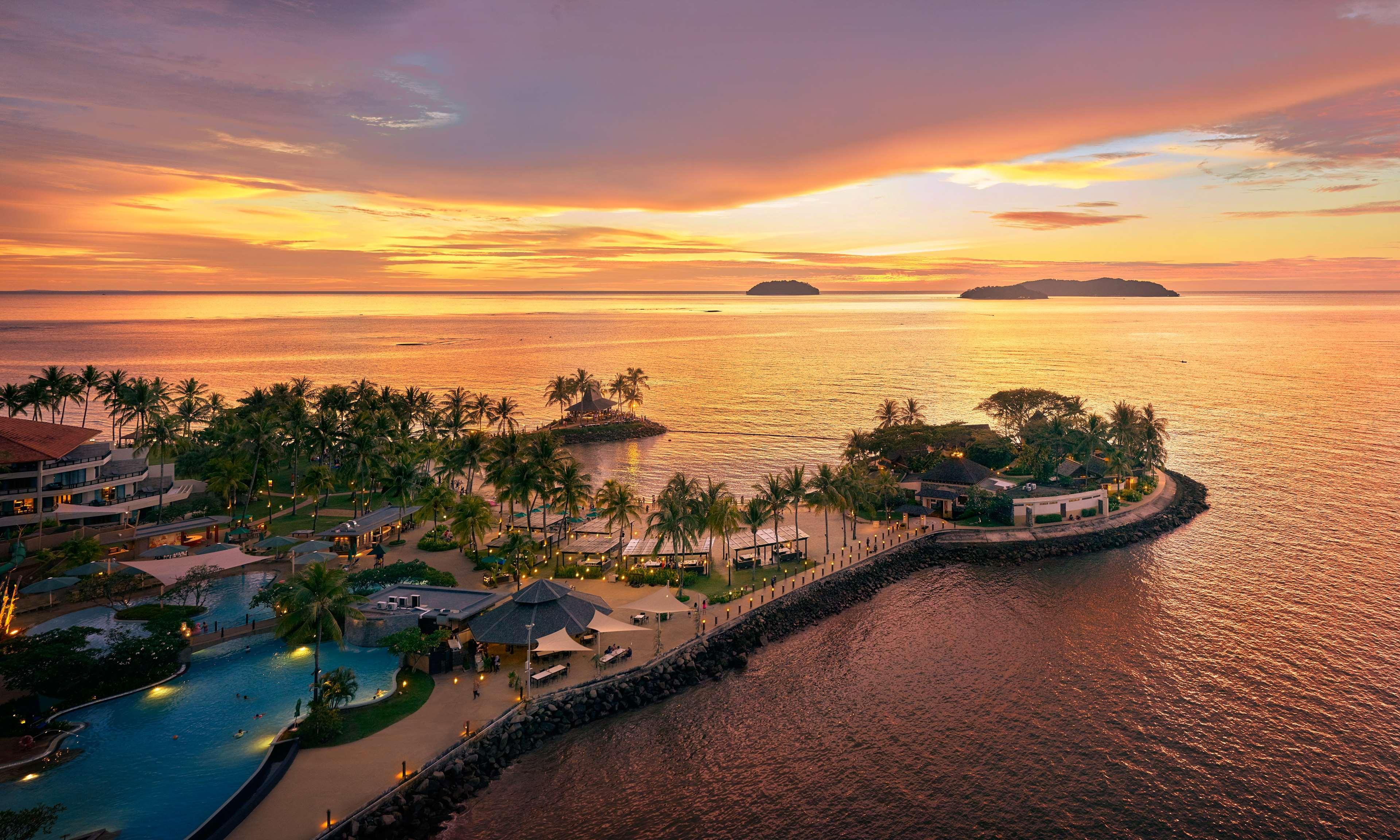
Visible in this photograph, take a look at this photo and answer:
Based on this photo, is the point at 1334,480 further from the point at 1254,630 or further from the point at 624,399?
the point at 624,399

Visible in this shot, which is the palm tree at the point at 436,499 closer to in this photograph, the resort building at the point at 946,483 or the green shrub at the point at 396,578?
the green shrub at the point at 396,578

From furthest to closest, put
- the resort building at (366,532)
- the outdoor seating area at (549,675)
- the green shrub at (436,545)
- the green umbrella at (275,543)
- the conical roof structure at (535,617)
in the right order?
the green shrub at (436,545)
the resort building at (366,532)
the green umbrella at (275,543)
the conical roof structure at (535,617)
the outdoor seating area at (549,675)

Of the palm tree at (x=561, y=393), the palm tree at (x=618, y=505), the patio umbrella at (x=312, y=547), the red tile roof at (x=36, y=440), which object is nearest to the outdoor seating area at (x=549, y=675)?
the palm tree at (x=618, y=505)

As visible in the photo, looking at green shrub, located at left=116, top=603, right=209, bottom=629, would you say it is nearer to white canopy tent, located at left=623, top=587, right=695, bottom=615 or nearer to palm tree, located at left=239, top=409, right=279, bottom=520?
palm tree, located at left=239, top=409, right=279, bottom=520

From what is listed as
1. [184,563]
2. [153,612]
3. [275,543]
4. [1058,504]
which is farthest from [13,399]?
[1058,504]

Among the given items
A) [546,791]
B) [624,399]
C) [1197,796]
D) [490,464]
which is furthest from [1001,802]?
[624,399]
